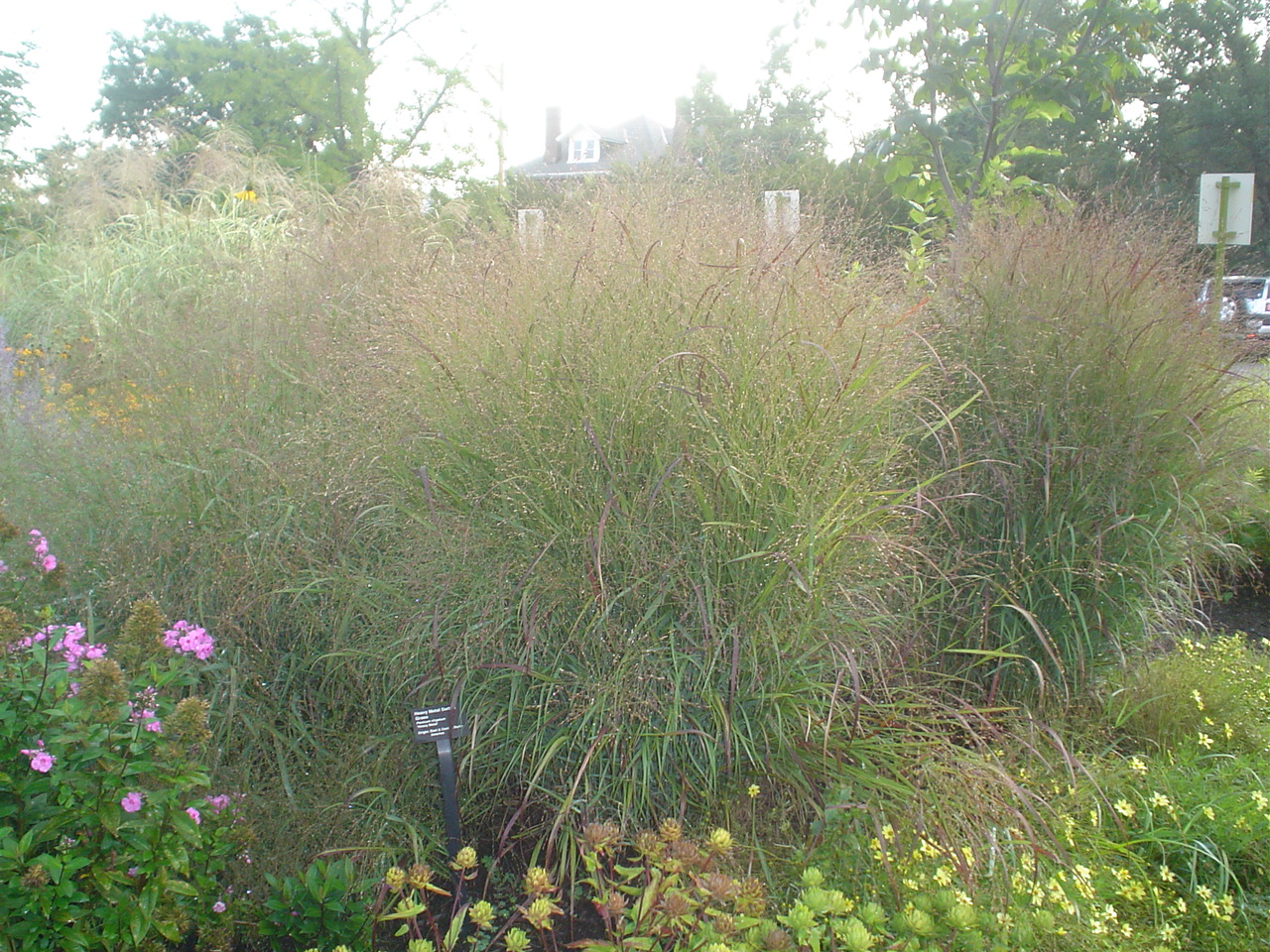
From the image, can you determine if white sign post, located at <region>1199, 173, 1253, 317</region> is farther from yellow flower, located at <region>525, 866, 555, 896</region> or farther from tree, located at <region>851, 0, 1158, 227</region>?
yellow flower, located at <region>525, 866, 555, 896</region>

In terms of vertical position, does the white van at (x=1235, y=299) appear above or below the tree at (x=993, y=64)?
below

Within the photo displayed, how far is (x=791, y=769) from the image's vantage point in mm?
1974

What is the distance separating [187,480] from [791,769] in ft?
5.79

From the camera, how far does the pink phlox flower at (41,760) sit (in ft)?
4.55

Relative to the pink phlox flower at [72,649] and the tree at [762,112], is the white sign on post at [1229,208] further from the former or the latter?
the tree at [762,112]

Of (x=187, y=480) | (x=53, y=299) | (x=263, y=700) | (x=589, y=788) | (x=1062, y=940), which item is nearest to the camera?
(x=1062, y=940)

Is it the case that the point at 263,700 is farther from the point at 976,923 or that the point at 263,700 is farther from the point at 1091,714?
the point at 1091,714

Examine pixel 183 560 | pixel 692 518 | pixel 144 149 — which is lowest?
pixel 183 560

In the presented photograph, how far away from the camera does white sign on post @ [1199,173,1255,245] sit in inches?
186

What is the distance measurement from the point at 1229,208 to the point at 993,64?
5.32 ft

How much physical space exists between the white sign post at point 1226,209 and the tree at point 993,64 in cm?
75

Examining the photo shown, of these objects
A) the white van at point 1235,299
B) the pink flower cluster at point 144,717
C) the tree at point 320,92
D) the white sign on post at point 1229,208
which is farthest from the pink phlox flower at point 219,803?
the tree at point 320,92

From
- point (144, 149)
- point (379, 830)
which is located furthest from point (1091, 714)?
point (144, 149)

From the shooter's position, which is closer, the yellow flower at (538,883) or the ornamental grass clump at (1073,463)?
the yellow flower at (538,883)
